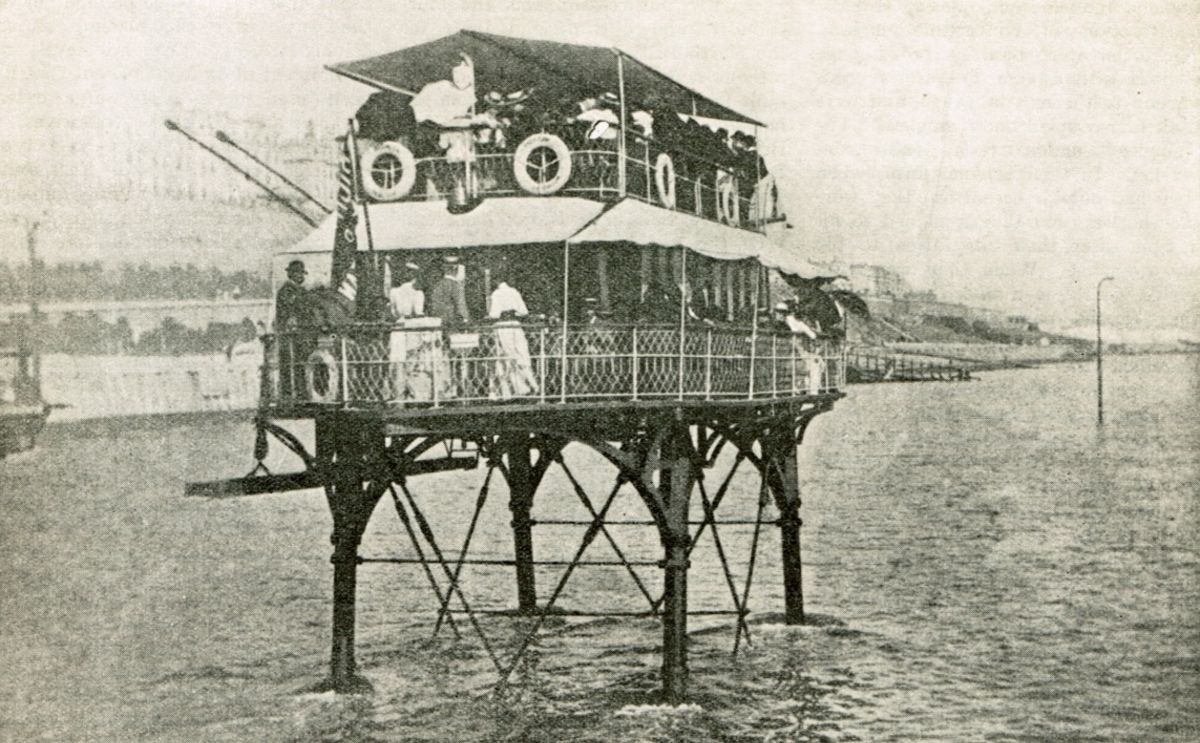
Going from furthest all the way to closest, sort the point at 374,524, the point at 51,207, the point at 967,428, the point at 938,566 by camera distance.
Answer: the point at 967,428, the point at 374,524, the point at 51,207, the point at 938,566

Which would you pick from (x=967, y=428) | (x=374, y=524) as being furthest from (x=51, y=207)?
(x=967, y=428)

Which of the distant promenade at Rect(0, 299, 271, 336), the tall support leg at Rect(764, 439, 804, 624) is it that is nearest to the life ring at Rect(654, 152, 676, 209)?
the tall support leg at Rect(764, 439, 804, 624)

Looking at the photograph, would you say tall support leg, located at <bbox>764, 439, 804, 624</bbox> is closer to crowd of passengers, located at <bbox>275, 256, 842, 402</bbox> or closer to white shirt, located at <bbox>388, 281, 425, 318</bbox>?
crowd of passengers, located at <bbox>275, 256, 842, 402</bbox>

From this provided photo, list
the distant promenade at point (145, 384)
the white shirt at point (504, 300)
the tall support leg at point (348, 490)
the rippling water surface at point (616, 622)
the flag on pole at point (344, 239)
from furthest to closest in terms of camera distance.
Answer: the distant promenade at point (145, 384)
the rippling water surface at point (616, 622)
the white shirt at point (504, 300)
the tall support leg at point (348, 490)
the flag on pole at point (344, 239)

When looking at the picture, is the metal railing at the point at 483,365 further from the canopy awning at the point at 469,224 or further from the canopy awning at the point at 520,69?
the canopy awning at the point at 520,69

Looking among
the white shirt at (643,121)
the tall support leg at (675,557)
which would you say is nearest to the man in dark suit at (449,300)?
the tall support leg at (675,557)

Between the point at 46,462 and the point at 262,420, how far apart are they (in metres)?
52.1

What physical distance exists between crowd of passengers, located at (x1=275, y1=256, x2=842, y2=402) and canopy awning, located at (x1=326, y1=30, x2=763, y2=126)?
319cm

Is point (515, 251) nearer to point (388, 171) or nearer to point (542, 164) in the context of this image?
point (542, 164)

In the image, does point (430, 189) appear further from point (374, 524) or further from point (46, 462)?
point (46, 462)

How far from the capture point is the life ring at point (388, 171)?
21.5m

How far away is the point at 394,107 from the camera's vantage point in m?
22.8

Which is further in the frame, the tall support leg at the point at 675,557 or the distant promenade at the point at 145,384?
the distant promenade at the point at 145,384

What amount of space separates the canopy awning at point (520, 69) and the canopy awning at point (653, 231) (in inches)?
94.0
